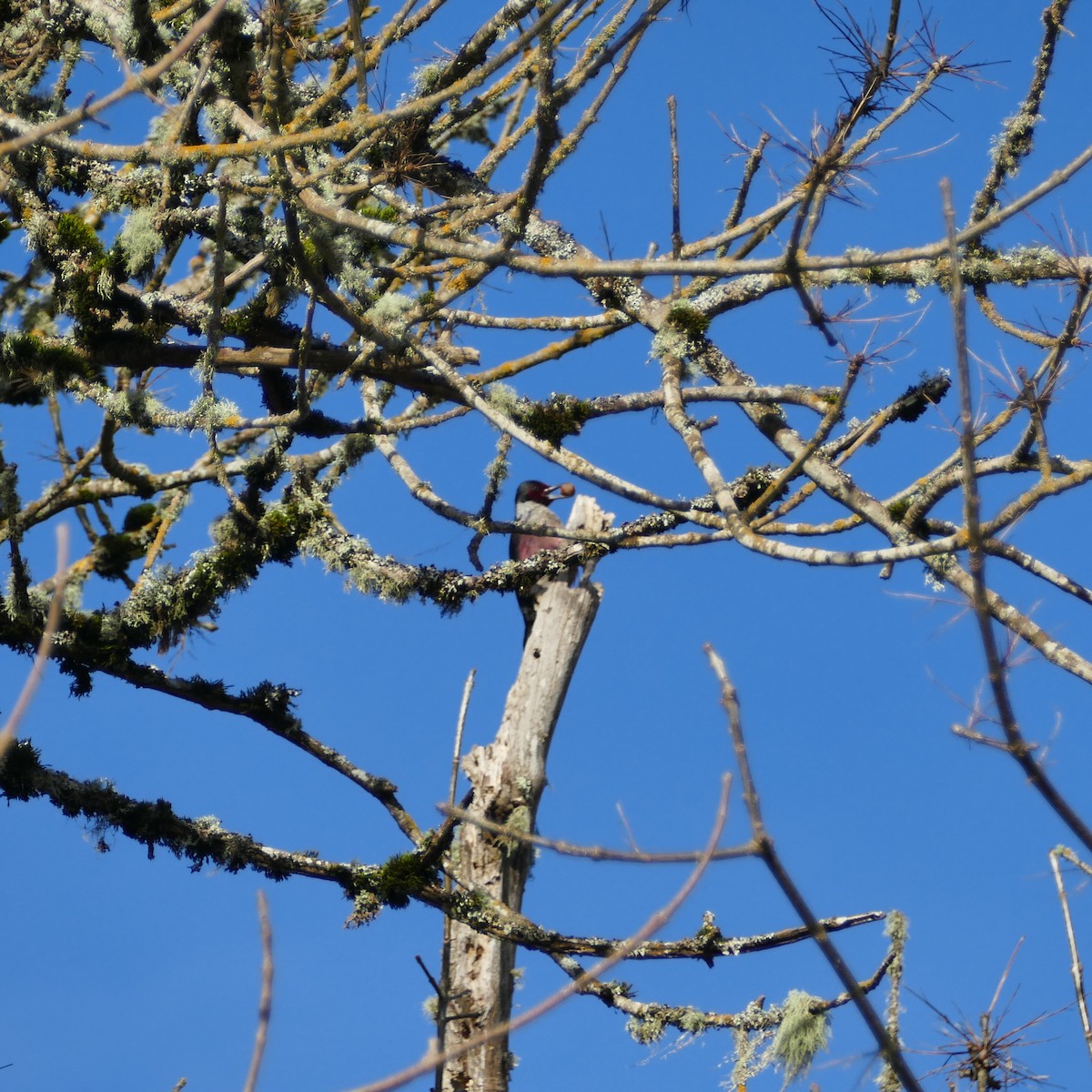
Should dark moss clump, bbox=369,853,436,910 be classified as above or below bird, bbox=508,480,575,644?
below

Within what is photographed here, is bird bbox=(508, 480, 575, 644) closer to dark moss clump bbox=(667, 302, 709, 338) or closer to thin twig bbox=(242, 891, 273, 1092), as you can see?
dark moss clump bbox=(667, 302, 709, 338)

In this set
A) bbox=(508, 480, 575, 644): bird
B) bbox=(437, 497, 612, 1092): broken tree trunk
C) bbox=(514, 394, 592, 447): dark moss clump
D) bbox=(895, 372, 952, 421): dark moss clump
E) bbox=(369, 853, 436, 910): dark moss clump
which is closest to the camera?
bbox=(895, 372, 952, 421): dark moss clump

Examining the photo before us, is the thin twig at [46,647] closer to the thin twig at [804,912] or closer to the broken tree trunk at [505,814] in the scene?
the thin twig at [804,912]

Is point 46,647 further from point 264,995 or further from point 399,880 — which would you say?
point 399,880

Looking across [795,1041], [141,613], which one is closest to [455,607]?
[141,613]

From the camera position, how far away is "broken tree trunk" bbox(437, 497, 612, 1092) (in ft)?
13.6

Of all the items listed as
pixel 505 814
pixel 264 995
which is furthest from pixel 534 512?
pixel 264 995

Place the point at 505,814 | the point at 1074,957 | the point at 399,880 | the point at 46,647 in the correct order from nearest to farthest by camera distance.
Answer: the point at 46,647 < the point at 1074,957 < the point at 399,880 < the point at 505,814

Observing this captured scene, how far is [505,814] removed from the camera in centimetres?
462

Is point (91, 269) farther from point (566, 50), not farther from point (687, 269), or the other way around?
point (687, 269)

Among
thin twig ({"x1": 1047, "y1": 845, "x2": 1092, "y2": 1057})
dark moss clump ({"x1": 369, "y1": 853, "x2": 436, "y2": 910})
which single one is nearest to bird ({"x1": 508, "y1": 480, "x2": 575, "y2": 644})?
dark moss clump ({"x1": 369, "y1": 853, "x2": 436, "y2": 910})

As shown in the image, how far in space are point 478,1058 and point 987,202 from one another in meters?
3.03

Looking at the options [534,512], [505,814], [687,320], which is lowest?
[505,814]

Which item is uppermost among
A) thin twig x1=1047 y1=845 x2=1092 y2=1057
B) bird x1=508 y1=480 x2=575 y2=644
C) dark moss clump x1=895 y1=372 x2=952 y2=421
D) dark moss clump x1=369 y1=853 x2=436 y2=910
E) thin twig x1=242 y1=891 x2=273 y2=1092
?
bird x1=508 y1=480 x2=575 y2=644
